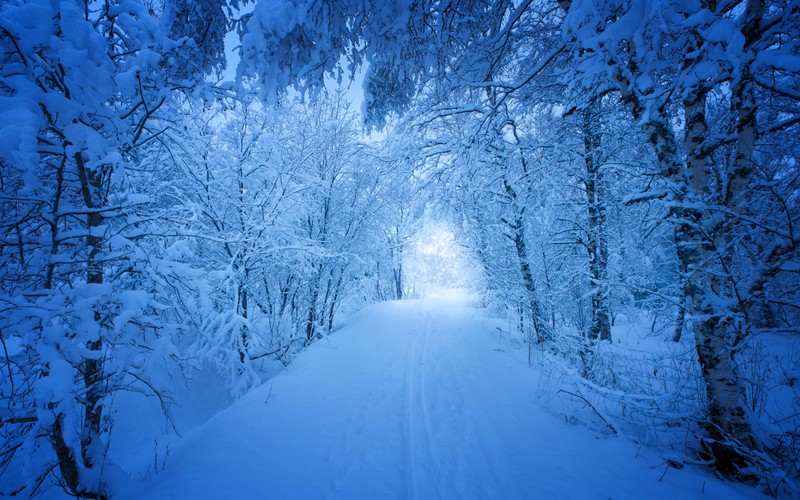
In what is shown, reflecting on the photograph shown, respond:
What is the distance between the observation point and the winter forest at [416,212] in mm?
2227

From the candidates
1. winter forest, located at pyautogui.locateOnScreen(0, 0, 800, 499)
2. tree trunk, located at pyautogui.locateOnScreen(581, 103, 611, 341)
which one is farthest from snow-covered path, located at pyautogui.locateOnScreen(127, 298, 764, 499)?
tree trunk, located at pyautogui.locateOnScreen(581, 103, 611, 341)

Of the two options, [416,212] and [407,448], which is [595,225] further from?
[407,448]

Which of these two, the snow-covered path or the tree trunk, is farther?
the tree trunk

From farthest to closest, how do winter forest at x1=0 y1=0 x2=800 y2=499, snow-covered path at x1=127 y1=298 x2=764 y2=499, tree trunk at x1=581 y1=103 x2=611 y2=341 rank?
tree trunk at x1=581 y1=103 x2=611 y2=341, snow-covered path at x1=127 y1=298 x2=764 y2=499, winter forest at x1=0 y1=0 x2=800 y2=499

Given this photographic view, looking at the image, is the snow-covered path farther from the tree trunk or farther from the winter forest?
the tree trunk

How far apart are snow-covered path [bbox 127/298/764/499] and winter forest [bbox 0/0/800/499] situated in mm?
46

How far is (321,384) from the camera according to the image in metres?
5.78

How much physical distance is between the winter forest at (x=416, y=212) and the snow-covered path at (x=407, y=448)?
0.05m

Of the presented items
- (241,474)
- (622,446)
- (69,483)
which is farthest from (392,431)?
(69,483)

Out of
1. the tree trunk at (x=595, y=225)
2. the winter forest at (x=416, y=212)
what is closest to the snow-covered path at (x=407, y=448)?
the winter forest at (x=416, y=212)

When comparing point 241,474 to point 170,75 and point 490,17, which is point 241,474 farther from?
point 490,17

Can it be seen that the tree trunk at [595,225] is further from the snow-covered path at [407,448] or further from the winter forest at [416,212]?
the snow-covered path at [407,448]

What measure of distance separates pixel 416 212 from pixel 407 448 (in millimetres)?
4752

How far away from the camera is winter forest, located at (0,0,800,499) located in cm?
223
